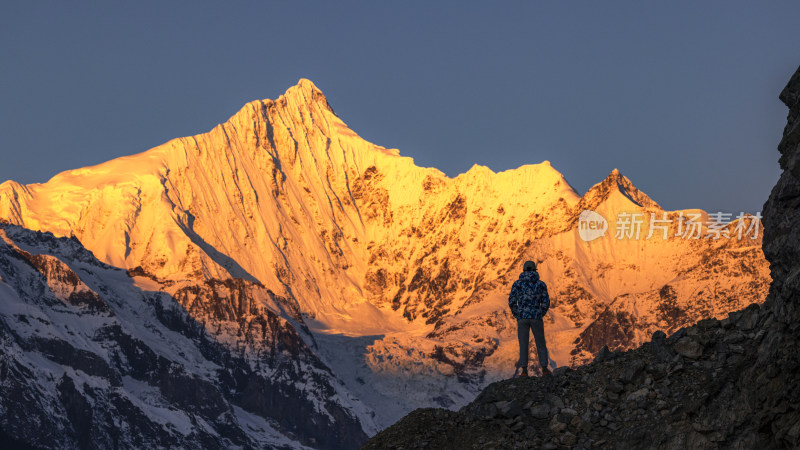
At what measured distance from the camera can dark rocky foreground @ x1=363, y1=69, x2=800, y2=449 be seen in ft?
107

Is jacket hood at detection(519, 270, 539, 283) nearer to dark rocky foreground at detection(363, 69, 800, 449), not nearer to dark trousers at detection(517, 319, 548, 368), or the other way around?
dark trousers at detection(517, 319, 548, 368)

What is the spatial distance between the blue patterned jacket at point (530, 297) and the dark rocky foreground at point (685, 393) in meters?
2.62

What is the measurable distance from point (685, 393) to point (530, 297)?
27.0 feet

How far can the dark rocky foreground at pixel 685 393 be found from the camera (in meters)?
32.5

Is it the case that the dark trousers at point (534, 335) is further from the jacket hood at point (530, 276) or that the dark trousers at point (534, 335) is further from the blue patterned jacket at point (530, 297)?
the jacket hood at point (530, 276)

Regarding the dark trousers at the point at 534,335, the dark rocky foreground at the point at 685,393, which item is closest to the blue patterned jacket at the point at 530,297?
the dark trousers at the point at 534,335

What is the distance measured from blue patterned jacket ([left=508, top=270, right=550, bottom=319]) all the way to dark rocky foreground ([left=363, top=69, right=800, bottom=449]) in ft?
8.60

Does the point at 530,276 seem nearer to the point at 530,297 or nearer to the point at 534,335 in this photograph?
the point at 530,297

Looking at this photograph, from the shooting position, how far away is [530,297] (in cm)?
4312

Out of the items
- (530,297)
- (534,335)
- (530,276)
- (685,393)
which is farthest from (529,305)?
(685,393)

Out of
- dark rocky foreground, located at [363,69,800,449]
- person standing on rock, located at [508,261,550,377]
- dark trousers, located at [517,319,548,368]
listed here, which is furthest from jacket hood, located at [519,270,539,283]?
dark rocky foreground, located at [363,69,800,449]

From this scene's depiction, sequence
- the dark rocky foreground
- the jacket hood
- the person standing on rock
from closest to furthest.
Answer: the dark rocky foreground, the person standing on rock, the jacket hood

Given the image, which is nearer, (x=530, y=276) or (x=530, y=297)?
(x=530, y=297)

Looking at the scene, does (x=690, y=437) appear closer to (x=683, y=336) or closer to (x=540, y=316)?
(x=683, y=336)
